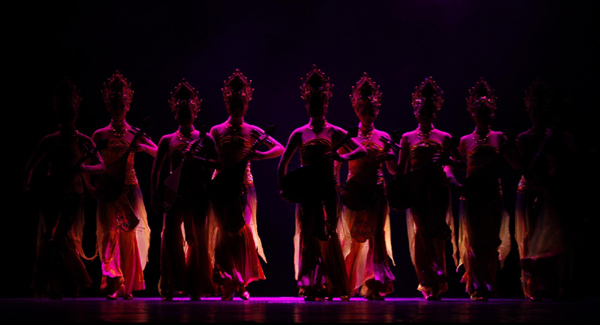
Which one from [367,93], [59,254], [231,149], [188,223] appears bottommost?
[59,254]

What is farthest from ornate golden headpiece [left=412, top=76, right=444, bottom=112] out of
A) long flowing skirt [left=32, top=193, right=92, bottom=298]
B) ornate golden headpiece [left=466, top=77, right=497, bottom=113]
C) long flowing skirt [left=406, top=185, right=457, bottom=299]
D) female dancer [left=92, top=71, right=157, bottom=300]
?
long flowing skirt [left=32, top=193, right=92, bottom=298]

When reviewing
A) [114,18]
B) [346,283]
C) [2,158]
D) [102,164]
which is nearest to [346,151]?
[346,283]

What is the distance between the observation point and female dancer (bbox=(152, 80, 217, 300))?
5230 mm

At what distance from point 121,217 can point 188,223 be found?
0.89 meters

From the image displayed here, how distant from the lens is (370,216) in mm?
5422

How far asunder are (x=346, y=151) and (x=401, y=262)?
193cm

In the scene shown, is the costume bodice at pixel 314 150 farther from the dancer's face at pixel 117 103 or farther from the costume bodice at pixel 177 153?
the dancer's face at pixel 117 103

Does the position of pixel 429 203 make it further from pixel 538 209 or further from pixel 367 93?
pixel 367 93

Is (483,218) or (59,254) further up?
(483,218)

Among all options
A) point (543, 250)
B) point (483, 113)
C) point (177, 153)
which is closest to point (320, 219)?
point (177, 153)

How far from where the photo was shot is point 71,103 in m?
5.75

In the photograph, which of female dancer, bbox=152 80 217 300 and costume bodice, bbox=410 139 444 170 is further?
costume bodice, bbox=410 139 444 170

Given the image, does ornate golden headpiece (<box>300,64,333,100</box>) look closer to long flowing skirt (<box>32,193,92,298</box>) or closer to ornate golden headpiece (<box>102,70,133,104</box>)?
ornate golden headpiece (<box>102,70,133,104</box>)

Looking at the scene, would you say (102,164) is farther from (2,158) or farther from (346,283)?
(346,283)
